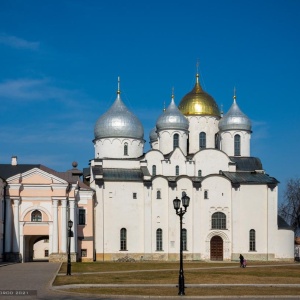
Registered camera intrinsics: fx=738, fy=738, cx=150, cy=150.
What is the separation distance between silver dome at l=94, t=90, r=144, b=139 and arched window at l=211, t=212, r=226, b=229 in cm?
1077

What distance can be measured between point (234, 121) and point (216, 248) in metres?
13.2

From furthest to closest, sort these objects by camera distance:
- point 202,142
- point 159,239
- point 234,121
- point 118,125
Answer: point 202,142 < point 234,121 < point 118,125 < point 159,239

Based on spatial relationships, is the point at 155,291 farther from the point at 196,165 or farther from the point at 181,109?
the point at 181,109

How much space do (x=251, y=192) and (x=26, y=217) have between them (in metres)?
21.3

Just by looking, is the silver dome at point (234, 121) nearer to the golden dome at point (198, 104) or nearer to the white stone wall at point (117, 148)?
the golden dome at point (198, 104)

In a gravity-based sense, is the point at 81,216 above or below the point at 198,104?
below

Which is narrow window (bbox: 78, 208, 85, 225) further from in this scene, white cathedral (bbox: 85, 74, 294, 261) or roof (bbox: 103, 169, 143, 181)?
roof (bbox: 103, 169, 143, 181)

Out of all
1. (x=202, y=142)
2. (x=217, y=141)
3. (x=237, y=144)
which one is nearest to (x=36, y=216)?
(x=202, y=142)

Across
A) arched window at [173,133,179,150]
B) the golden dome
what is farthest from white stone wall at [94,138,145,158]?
the golden dome

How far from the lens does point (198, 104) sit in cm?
7625

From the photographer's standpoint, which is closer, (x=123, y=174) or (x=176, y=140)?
(x=123, y=174)

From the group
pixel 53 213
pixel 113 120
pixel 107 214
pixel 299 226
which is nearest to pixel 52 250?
pixel 53 213

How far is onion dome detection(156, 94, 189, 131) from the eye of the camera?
7312 centimetres

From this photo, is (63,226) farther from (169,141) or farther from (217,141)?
(217,141)
